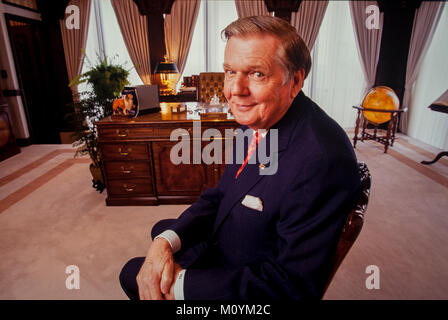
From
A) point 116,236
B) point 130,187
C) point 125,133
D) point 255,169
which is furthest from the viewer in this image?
point 130,187

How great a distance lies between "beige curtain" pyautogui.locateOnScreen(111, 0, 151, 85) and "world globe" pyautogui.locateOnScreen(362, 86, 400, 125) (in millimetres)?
5004

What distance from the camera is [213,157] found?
3.00 meters

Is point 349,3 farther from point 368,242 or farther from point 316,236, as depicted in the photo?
point 316,236

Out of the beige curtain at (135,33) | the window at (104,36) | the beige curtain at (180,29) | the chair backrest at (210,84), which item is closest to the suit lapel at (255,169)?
the chair backrest at (210,84)

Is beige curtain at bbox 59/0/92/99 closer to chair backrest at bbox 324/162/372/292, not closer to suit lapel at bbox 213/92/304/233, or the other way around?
suit lapel at bbox 213/92/304/233

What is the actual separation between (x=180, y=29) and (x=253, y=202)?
21.5 ft

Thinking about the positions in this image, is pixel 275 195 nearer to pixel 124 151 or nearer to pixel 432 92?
pixel 124 151

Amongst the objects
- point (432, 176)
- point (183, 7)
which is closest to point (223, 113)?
point (432, 176)

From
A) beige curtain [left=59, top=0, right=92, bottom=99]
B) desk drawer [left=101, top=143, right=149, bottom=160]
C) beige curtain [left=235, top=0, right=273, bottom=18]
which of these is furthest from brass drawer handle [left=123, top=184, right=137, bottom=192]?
beige curtain [left=235, top=0, right=273, bottom=18]

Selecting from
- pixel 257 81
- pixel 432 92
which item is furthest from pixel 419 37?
pixel 257 81

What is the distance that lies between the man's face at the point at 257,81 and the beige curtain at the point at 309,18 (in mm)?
6242

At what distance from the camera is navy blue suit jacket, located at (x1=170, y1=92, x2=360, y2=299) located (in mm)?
763

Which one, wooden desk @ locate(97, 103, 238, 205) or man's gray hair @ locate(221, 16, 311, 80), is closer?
man's gray hair @ locate(221, 16, 311, 80)

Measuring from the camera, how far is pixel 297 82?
0.92 metres
